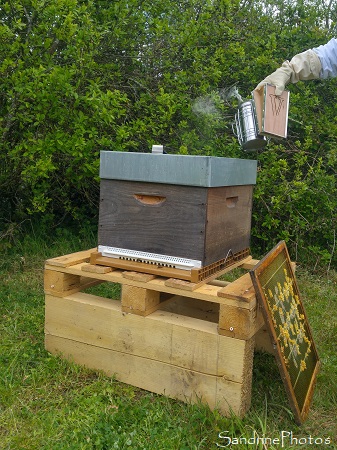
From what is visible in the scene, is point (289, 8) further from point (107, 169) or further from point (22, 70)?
point (107, 169)

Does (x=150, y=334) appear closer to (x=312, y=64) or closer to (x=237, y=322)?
(x=237, y=322)

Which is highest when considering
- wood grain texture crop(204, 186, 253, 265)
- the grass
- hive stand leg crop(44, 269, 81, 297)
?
wood grain texture crop(204, 186, 253, 265)

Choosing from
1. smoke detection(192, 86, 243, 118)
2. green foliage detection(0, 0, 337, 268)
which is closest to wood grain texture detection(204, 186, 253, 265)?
green foliage detection(0, 0, 337, 268)

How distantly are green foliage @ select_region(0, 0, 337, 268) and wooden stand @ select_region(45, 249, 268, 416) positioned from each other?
1173 millimetres

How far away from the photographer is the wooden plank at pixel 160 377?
6.51 ft

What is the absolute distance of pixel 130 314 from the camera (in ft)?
7.20

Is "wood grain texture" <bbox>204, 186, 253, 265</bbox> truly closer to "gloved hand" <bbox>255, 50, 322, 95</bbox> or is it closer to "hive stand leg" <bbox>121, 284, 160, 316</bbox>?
"hive stand leg" <bbox>121, 284, 160, 316</bbox>

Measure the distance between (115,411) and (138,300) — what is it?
0.48 meters

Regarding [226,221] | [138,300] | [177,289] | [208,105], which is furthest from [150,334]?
[208,105]

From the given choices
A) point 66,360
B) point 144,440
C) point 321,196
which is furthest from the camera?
point 321,196

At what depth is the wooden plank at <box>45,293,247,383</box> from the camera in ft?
6.52

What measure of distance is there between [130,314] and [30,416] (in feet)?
1.94

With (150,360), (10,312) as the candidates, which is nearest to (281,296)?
(150,360)

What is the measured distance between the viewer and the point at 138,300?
2164 millimetres
